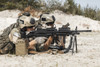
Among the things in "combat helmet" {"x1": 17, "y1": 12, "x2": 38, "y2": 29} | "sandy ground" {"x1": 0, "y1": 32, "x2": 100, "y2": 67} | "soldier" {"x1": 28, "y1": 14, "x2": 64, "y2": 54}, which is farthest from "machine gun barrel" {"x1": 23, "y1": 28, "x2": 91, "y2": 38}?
"sandy ground" {"x1": 0, "y1": 32, "x2": 100, "y2": 67}

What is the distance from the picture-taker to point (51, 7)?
1051 inches

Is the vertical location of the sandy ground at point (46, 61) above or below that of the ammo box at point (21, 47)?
below

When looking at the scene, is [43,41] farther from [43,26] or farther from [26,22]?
[26,22]

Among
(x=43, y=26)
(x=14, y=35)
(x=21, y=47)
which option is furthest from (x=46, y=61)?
(x=43, y=26)

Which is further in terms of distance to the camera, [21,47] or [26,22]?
[26,22]

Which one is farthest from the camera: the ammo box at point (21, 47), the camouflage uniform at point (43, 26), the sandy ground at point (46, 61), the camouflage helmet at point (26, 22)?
the camouflage uniform at point (43, 26)

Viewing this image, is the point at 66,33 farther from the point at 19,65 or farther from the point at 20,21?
the point at 19,65

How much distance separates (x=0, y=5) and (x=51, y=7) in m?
5.20

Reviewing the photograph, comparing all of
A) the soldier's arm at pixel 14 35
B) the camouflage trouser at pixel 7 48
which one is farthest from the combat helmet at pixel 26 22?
the camouflage trouser at pixel 7 48

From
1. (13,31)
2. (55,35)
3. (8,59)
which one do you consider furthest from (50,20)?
(8,59)

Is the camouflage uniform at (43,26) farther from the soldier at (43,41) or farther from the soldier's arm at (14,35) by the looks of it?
the soldier's arm at (14,35)

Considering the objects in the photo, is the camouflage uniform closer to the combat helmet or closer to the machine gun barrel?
the machine gun barrel

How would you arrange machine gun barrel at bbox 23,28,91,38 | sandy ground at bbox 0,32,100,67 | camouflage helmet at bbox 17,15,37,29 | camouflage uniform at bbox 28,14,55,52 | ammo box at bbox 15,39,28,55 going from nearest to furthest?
1. sandy ground at bbox 0,32,100,67
2. ammo box at bbox 15,39,28,55
3. machine gun barrel at bbox 23,28,91,38
4. camouflage helmet at bbox 17,15,37,29
5. camouflage uniform at bbox 28,14,55,52

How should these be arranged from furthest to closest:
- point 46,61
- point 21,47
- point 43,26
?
point 43,26
point 21,47
point 46,61
